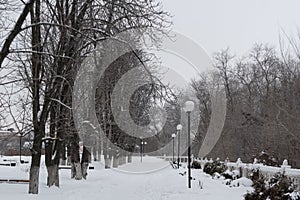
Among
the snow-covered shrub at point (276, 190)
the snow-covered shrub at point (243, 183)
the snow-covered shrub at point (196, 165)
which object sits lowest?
the snow-covered shrub at point (196, 165)

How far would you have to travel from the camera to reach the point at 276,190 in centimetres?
1035

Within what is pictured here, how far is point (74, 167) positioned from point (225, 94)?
2358cm

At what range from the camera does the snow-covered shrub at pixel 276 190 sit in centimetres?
993

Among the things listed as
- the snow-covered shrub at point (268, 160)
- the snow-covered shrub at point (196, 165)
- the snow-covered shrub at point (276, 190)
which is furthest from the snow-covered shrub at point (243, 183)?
the snow-covered shrub at point (196, 165)

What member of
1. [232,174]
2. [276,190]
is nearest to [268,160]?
[232,174]

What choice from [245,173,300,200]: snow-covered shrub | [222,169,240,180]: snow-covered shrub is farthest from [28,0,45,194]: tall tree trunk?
[222,169,240,180]: snow-covered shrub

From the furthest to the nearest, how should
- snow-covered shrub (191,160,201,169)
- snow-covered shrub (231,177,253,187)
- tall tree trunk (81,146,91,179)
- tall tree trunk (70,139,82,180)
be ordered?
1. snow-covered shrub (191,160,201,169)
2. tall tree trunk (81,146,91,179)
3. tall tree trunk (70,139,82,180)
4. snow-covered shrub (231,177,253,187)

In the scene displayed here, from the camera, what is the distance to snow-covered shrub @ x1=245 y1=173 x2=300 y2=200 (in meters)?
9.93

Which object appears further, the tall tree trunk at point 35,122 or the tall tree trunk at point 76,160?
the tall tree trunk at point 76,160

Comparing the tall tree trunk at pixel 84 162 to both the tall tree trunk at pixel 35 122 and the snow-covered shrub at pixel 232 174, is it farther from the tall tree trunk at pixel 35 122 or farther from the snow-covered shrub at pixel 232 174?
the tall tree trunk at pixel 35 122

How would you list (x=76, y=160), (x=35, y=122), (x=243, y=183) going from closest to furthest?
(x=35, y=122)
(x=243, y=183)
(x=76, y=160)

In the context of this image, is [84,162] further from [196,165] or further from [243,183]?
[196,165]

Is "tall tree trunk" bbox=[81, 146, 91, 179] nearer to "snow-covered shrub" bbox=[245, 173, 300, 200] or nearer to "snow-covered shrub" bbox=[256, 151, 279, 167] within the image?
"snow-covered shrub" bbox=[256, 151, 279, 167]

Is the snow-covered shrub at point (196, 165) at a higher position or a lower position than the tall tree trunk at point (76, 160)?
lower
